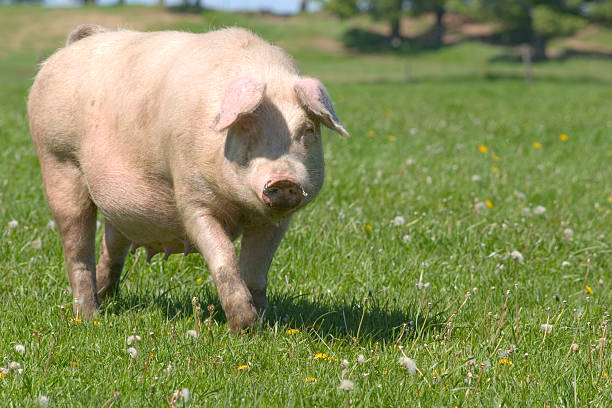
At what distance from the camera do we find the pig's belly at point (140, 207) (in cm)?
442

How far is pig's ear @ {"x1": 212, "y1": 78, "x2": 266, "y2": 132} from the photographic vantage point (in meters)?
3.67

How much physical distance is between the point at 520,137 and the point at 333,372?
9187 millimetres

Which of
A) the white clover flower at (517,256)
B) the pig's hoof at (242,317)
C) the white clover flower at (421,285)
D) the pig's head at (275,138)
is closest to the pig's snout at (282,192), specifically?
the pig's head at (275,138)

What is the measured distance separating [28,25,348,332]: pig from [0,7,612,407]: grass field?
1.11 feet

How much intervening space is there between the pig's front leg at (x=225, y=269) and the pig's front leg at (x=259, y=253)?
33 centimetres

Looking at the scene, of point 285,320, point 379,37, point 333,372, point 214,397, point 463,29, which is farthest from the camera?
point 463,29

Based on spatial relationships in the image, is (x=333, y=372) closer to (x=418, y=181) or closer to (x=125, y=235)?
(x=125, y=235)

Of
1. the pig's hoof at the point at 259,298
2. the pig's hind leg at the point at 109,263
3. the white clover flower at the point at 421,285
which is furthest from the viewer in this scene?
the pig's hind leg at the point at 109,263

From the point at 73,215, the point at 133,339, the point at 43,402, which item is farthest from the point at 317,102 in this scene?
the point at 73,215

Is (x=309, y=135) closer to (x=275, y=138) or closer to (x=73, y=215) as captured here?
(x=275, y=138)

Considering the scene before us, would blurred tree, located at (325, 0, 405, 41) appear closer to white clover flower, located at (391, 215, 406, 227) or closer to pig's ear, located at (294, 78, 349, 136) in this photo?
white clover flower, located at (391, 215, 406, 227)

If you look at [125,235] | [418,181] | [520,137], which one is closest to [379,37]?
[520,137]

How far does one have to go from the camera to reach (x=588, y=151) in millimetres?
11164

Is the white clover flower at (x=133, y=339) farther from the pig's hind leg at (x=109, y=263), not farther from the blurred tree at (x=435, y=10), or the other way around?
the blurred tree at (x=435, y=10)
